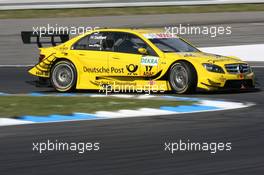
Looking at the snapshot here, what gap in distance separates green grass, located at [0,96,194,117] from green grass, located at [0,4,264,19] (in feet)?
53.4

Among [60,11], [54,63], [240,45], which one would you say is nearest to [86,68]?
[54,63]

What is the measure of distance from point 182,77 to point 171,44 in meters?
1.03

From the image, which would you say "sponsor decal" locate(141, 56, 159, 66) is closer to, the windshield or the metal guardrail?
the windshield

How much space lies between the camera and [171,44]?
15.6 meters

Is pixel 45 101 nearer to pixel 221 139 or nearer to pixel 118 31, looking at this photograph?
pixel 118 31

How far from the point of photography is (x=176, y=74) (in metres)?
14.8

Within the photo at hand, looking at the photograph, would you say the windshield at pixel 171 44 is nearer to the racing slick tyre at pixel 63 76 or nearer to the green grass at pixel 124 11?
the racing slick tyre at pixel 63 76

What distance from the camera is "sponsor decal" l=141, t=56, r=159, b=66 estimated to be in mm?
15078

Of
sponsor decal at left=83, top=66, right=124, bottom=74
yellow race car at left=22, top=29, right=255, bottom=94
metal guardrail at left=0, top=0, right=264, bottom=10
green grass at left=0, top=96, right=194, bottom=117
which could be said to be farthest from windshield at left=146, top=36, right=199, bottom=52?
metal guardrail at left=0, top=0, right=264, bottom=10

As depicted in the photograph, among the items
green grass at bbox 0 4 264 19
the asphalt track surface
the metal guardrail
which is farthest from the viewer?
the metal guardrail

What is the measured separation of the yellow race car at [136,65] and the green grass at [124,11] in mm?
14520

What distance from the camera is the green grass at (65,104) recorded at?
41.6 feet

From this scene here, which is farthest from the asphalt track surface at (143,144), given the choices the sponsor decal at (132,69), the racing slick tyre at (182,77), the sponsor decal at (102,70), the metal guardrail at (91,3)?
the metal guardrail at (91,3)

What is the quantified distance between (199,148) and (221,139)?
66cm
